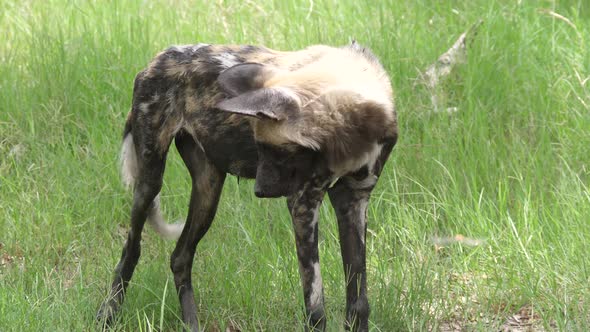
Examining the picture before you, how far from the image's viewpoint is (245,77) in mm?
3611

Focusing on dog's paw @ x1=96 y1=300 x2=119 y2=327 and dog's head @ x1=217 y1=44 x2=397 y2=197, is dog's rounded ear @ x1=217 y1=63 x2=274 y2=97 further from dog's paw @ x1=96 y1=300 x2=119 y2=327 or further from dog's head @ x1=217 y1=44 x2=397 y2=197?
dog's paw @ x1=96 y1=300 x2=119 y2=327

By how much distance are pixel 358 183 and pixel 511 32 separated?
2.75 meters

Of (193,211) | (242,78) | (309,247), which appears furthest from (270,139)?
(193,211)

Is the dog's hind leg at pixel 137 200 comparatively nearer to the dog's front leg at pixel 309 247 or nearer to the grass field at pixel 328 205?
the grass field at pixel 328 205

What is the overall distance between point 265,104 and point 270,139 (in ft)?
0.59

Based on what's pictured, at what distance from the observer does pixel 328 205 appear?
5039mm

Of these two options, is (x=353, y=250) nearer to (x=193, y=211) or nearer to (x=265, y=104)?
(x=265, y=104)

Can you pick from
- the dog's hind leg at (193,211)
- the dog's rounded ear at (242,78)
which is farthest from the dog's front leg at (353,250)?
the dog's hind leg at (193,211)

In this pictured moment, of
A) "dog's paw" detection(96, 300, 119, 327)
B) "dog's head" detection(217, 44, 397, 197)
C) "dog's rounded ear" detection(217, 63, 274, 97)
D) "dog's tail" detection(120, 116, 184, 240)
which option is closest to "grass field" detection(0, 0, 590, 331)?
"dog's paw" detection(96, 300, 119, 327)

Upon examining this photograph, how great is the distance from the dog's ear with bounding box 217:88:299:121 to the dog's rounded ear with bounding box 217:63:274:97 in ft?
0.64

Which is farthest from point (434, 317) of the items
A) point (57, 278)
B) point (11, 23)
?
point (11, 23)

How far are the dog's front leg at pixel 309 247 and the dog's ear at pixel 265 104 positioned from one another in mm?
385

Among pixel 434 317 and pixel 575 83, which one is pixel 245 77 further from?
pixel 575 83

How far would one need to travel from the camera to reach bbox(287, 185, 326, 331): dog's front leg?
3.61 metres
